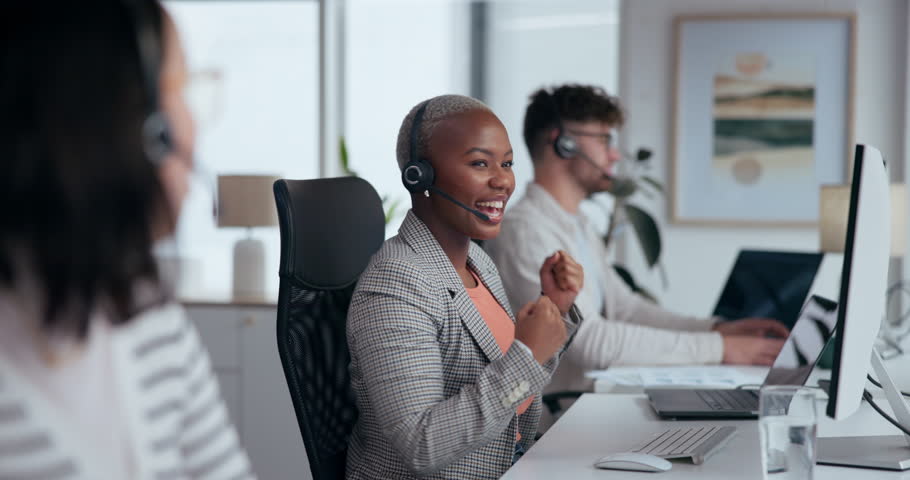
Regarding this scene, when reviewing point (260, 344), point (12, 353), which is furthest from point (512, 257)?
point (12, 353)

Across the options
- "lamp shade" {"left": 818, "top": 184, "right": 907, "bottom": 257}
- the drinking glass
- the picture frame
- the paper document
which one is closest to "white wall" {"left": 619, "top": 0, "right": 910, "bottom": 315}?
the picture frame

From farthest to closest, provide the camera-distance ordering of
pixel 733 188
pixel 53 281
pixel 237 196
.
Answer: pixel 733 188 → pixel 237 196 → pixel 53 281

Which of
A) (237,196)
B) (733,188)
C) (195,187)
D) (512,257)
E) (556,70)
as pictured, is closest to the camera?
(195,187)

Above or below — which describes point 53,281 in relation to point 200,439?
above

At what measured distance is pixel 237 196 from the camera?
10.3ft

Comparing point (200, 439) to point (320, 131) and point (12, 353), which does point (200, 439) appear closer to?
point (12, 353)

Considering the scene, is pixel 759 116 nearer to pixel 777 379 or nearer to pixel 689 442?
pixel 777 379

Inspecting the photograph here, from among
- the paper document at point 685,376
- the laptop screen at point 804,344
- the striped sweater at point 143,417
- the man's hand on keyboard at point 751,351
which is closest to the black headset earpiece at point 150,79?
the striped sweater at point 143,417

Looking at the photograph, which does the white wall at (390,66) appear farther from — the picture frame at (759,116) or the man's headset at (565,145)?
the man's headset at (565,145)

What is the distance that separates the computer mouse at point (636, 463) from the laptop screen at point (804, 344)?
481 millimetres

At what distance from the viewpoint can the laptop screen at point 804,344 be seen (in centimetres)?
167

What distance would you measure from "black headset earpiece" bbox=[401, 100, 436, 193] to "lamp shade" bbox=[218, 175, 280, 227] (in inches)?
66.1

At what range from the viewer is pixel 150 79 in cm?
71

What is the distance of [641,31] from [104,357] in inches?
135
